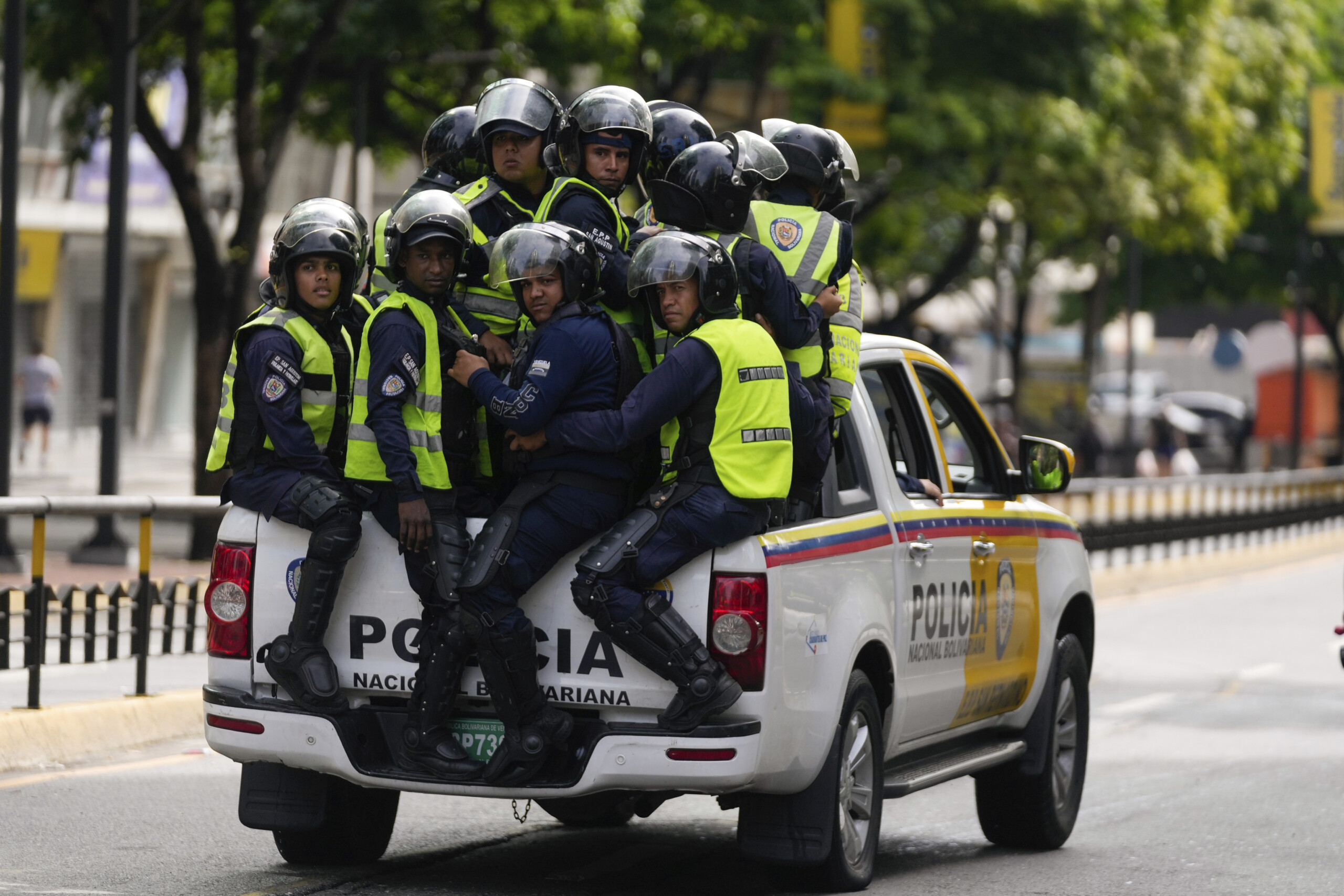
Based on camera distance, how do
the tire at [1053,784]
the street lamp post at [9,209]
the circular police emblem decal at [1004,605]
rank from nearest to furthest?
the circular police emblem decal at [1004,605] → the tire at [1053,784] → the street lamp post at [9,209]

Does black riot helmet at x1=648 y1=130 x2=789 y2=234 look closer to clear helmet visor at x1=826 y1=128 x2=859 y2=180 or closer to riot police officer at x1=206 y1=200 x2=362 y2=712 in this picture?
clear helmet visor at x1=826 y1=128 x2=859 y2=180

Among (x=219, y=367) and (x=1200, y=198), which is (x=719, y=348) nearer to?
(x=219, y=367)

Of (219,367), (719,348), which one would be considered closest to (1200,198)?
(219,367)

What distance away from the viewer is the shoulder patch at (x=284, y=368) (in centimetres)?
684

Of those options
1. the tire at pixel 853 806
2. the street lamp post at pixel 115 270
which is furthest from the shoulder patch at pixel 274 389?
the street lamp post at pixel 115 270

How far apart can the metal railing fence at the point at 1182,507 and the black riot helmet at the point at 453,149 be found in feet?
42.2

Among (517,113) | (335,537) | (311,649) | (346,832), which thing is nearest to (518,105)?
(517,113)

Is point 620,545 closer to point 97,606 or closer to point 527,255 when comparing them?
point 527,255

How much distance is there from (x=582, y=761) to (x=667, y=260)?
4.77 ft

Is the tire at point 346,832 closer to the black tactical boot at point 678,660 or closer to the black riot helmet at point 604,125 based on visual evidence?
the black tactical boot at point 678,660

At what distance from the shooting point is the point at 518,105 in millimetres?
7234

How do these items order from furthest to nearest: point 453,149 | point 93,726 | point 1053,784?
point 93,726 → point 1053,784 → point 453,149

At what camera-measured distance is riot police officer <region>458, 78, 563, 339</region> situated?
7.23 meters

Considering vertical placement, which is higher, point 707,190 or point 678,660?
point 707,190
